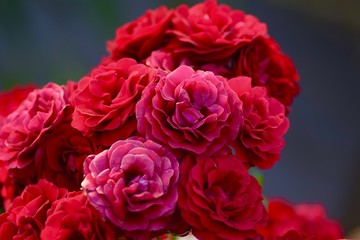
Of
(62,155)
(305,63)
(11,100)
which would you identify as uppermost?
(62,155)

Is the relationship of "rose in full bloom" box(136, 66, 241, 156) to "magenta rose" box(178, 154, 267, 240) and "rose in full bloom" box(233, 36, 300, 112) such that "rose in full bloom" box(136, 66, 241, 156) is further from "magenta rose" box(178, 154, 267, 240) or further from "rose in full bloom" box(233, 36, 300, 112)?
"rose in full bloom" box(233, 36, 300, 112)

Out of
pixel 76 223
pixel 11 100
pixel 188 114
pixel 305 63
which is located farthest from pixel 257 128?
pixel 305 63

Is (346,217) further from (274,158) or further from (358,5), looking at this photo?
(274,158)


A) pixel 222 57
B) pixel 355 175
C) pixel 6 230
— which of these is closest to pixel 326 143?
pixel 355 175

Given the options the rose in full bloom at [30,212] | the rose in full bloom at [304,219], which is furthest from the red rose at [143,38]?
the rose in full bloom at [304,219]

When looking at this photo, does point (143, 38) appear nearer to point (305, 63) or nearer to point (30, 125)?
point (30, 125)

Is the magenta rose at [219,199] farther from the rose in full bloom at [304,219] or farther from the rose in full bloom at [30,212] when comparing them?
the rose in full bloom at [304,219]

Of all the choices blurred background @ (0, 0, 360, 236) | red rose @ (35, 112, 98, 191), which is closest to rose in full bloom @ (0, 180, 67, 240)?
red rose @ (35, 112, 98, 191)
